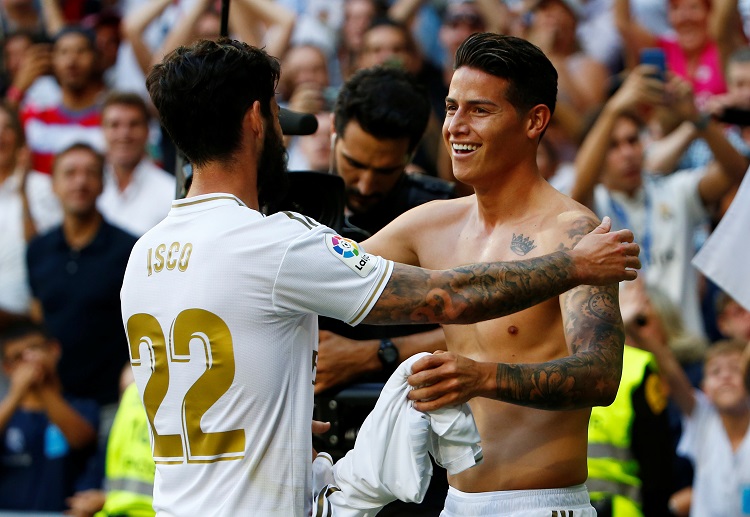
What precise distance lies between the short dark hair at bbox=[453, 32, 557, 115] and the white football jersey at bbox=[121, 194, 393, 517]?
852mm

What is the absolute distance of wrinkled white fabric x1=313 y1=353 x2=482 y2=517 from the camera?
3.03 metres

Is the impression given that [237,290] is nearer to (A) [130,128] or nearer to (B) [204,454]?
(B) [204,454]

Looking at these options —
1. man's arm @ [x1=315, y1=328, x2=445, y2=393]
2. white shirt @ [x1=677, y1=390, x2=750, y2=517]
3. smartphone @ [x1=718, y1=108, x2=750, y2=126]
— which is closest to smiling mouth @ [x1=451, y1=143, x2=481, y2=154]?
man's arm @ [x1=315, y1=328, x2=445, y2=393]

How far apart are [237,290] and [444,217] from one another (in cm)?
113

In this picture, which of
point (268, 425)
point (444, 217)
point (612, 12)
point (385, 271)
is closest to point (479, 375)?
point (385, 271)

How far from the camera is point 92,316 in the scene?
7.14 metres

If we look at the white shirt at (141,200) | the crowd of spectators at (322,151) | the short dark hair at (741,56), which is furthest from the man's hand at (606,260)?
the white shirt at (141,200)

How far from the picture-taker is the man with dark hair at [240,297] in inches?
117

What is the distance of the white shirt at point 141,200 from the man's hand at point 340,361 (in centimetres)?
357

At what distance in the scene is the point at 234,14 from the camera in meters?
8.66

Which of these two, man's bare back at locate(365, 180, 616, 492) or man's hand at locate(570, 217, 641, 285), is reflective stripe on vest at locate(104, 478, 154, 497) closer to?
man's bare back at locate(365, 180, 616, 492)

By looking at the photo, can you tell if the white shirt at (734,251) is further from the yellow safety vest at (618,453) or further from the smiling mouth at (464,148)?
the smiling mouth at (464,148)

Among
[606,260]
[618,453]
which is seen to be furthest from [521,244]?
[618,453]

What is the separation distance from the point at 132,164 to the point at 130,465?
2885mm
